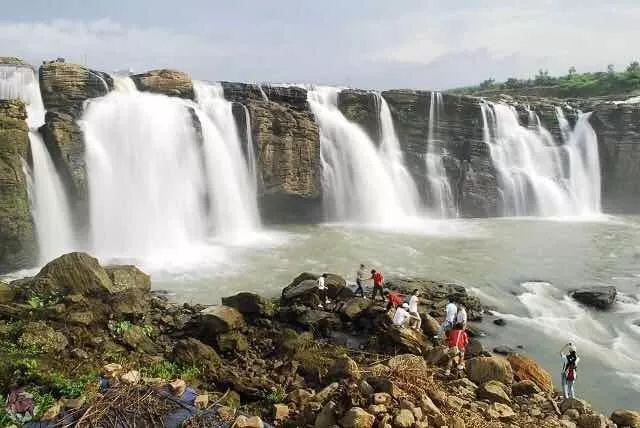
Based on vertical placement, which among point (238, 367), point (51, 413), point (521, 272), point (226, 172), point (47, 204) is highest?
point (226, 172)

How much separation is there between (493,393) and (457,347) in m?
1.62

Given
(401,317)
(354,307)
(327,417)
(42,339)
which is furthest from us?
(354,307)

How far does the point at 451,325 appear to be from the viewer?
38.9 feet

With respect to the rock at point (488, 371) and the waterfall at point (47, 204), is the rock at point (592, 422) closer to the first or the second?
the rock at point (488, 371)

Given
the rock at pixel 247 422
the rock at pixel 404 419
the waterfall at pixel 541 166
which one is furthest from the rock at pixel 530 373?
the waterfall at pixel 541 166

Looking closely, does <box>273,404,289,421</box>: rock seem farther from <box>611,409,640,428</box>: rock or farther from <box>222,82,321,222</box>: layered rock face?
<box>222,82,321,222</box>: layered rock face

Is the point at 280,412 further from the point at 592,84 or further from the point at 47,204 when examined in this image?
the point at 592,84

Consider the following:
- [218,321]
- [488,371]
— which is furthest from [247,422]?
[488,371]

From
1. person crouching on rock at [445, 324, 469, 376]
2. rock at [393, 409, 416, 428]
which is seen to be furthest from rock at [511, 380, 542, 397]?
rock at [393, 409, 416, 428]

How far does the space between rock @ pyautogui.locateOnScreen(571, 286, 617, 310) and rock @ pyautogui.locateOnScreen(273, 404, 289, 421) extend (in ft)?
40.0

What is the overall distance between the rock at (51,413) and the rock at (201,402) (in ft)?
6.17

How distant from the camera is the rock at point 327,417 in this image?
6755 mm

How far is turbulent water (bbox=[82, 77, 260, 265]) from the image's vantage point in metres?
21.1

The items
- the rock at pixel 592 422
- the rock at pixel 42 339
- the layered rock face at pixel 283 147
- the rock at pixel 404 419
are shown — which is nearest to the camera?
the rock at pixel 404 419
